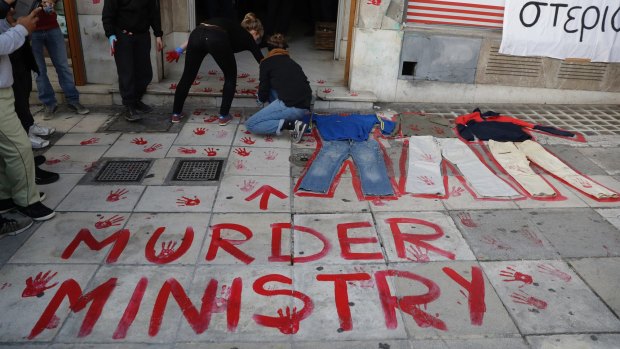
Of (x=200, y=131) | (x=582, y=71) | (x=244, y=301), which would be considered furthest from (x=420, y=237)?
(x=582, y=71)

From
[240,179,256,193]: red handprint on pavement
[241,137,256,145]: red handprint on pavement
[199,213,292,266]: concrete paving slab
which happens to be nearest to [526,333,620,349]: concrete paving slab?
[199,213,292,266]: concrete paving slab

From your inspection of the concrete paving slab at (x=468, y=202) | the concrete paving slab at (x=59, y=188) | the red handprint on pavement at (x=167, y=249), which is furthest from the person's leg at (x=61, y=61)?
the concrete paving slab at (x=468, y=202)

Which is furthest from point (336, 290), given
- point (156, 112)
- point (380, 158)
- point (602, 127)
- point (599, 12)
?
point (599, 12)

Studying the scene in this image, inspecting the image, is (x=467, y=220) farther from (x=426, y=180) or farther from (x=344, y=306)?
(x=344, y=306)

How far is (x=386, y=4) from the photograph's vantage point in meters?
6.58

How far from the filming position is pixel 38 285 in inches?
125

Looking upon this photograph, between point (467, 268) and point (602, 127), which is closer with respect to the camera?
point (467, 268)

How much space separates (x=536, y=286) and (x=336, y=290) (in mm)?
1385

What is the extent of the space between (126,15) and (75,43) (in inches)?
55.4

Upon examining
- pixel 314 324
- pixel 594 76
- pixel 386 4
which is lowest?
pixel 314 324

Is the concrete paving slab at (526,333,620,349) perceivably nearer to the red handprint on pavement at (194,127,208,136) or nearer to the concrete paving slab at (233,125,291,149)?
the concrete paving slab at (233,125,291,149)

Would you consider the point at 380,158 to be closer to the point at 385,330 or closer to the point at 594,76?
the point at 385,330

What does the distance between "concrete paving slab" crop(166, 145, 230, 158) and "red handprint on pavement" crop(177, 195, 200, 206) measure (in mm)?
973

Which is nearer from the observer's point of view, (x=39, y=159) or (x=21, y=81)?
(x=21, y=81)
